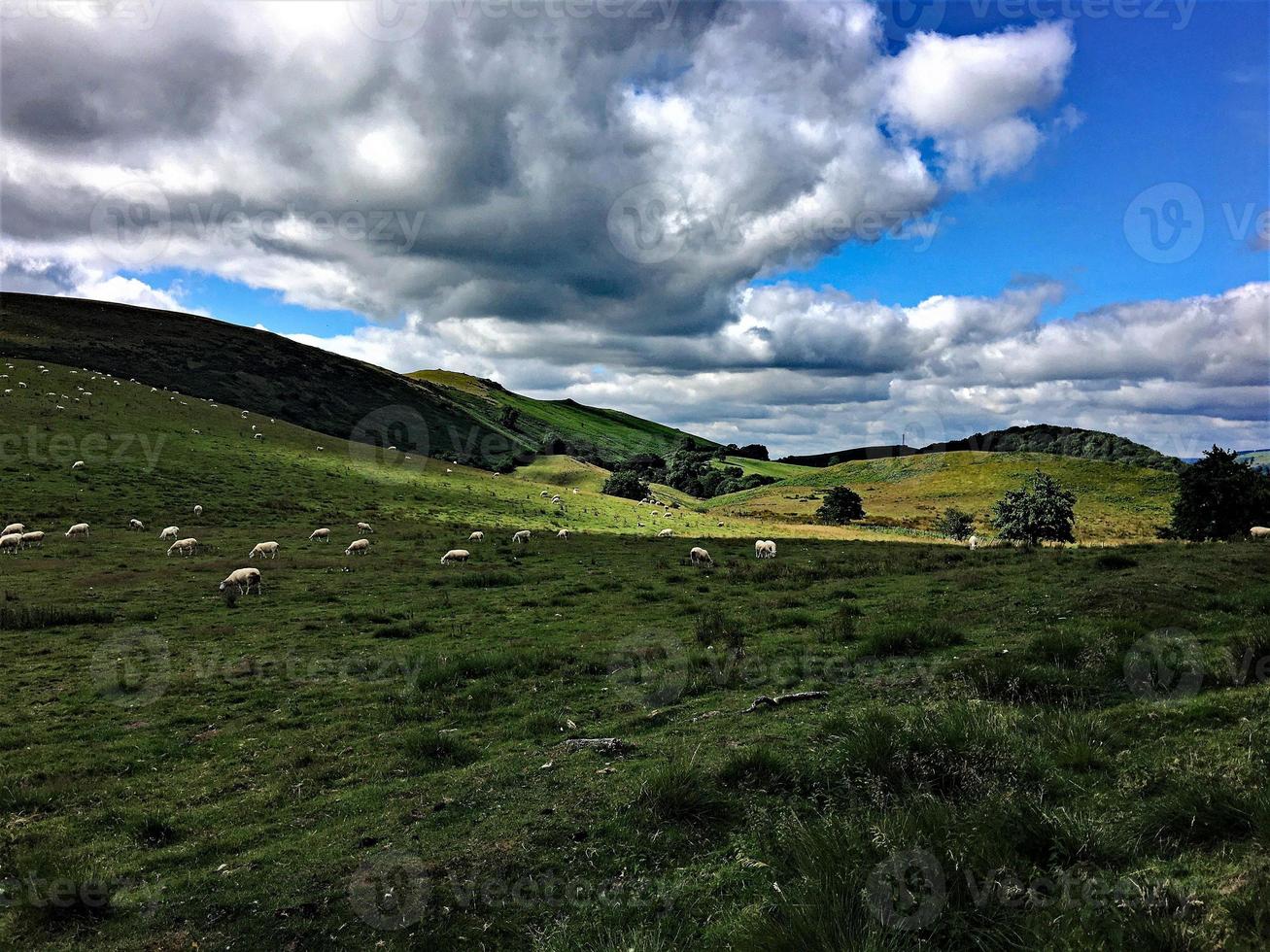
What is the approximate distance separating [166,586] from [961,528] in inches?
3074

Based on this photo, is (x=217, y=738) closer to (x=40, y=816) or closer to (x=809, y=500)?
(x=40, y=816)

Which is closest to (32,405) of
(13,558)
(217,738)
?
(13,558)

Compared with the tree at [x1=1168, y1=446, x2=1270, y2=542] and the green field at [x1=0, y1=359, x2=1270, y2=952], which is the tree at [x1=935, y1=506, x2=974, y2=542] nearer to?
the tree at [x1=1168, y1=446, x2=1270, y2=542]

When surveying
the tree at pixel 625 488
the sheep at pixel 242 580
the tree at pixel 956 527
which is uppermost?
the tree at pixel 625 488

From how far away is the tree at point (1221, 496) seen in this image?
43.8 meters

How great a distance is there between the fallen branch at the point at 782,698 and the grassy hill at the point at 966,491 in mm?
73431

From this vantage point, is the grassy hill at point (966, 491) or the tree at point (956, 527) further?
the grassy hill at point (966, 491)

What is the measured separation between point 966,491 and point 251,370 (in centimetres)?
13701

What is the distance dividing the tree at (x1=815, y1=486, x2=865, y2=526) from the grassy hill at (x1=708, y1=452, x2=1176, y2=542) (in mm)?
2873

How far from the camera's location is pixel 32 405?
2114 inches

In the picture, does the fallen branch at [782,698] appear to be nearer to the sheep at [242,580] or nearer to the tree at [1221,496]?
the sheep at [242,580]

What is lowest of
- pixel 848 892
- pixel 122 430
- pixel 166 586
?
pixel 166 586

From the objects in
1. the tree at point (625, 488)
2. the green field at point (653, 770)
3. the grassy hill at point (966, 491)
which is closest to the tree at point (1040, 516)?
the grassy hill at point (966, 491)

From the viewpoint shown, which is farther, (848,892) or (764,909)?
(764,909)
